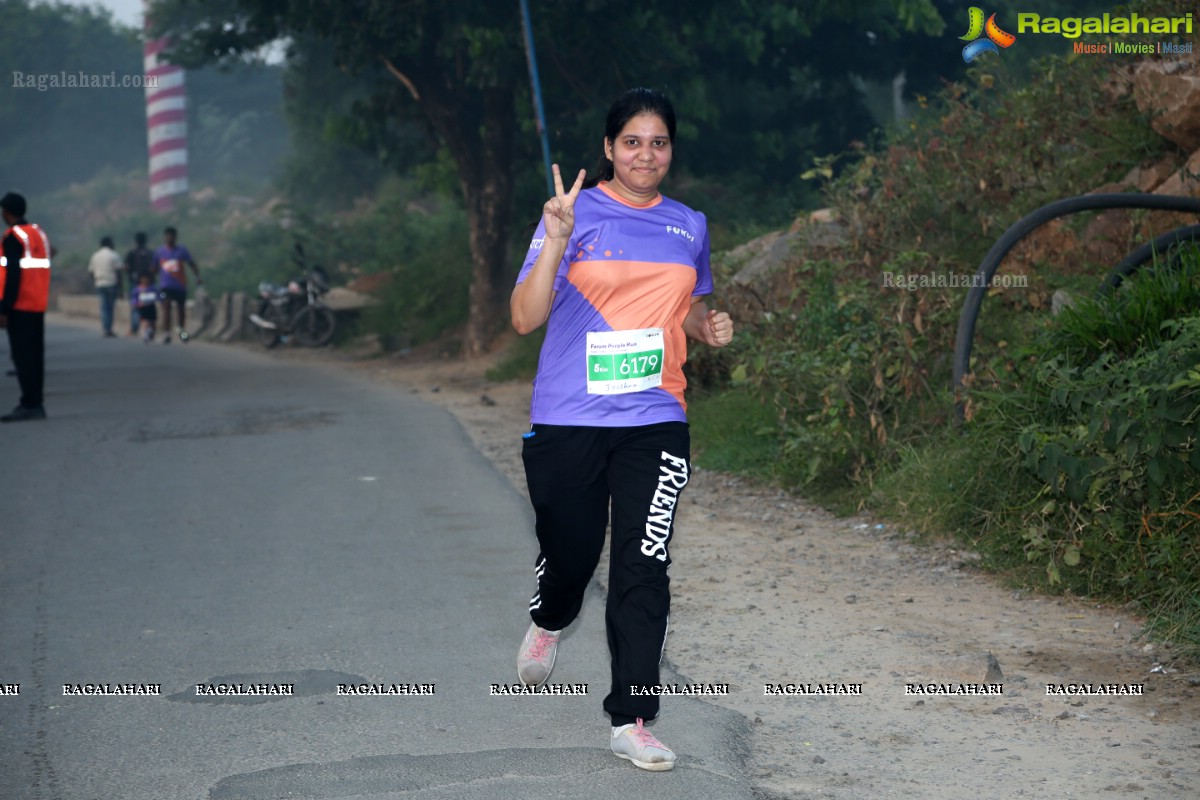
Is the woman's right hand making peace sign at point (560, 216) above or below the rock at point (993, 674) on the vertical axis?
above

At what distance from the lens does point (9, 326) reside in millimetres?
13094

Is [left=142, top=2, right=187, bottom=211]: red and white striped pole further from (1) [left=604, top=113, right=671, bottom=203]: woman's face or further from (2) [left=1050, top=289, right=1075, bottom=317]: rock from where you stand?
(1) [left=604, top=113, right=671, bottom=203]: woman's face

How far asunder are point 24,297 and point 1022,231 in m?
9.00

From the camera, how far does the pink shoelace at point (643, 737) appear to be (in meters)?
4.32

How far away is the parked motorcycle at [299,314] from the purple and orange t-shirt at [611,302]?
2035 centimetres

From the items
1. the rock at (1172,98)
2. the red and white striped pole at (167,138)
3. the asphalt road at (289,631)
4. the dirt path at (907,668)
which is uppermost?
the red and white striped pole at (167,138)

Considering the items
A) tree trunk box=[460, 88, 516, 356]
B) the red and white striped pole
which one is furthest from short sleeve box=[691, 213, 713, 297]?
the red and white striped pole

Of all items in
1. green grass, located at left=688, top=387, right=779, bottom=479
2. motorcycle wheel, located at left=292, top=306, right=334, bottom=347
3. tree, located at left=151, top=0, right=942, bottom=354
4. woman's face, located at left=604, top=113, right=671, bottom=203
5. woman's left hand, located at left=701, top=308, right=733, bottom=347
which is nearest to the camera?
woman's face, located at left=604, top=113, right=671, bottom=203

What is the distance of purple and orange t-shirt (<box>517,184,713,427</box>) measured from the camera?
14.6 ft

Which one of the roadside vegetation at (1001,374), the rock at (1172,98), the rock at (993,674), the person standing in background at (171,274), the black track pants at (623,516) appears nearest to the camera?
the black track pants at (623,516)

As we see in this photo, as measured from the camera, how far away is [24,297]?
515 inches

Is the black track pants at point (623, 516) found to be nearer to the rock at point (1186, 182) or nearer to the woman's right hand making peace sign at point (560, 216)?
the woman's right hand making peace sign at point (560, 216)

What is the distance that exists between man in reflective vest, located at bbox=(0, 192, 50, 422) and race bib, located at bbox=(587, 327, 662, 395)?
32.2 feet

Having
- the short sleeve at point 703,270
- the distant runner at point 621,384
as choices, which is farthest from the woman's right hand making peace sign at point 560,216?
the short sleeve at point 703,270
